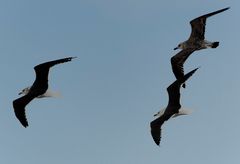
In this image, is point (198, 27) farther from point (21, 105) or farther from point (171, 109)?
point (21, 105)

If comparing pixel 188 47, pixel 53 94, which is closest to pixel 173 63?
pixel 188 47

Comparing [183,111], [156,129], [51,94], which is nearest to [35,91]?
[51,94]

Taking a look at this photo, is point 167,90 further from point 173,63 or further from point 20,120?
point 20,120

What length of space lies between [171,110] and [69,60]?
20.1 feet

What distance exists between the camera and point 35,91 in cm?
3797

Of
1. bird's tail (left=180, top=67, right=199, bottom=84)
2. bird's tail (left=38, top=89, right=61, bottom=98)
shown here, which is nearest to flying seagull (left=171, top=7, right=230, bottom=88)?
bird's tail (left=180, top=67, right=199, bottom=84)

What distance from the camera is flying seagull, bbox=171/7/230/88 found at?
38906 millimetres

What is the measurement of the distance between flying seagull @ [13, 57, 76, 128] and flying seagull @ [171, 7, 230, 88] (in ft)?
21.9

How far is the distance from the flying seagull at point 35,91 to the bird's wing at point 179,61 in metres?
6.67

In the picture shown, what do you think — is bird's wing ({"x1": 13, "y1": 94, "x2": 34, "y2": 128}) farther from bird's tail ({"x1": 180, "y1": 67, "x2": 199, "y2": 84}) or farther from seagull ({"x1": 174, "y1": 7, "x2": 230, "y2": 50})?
seagull ({"x1": 174, "y1": 7, "x2": 230, "y2": 50})

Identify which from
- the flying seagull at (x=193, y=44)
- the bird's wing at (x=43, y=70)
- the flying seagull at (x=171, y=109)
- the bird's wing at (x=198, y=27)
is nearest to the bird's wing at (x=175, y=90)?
the flying seagull at (x=171, y=109)

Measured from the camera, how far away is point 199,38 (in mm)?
39375

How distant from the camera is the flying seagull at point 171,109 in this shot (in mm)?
37406

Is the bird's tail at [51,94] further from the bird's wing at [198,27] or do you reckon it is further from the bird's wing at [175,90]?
the bird's wing at [198,27]
